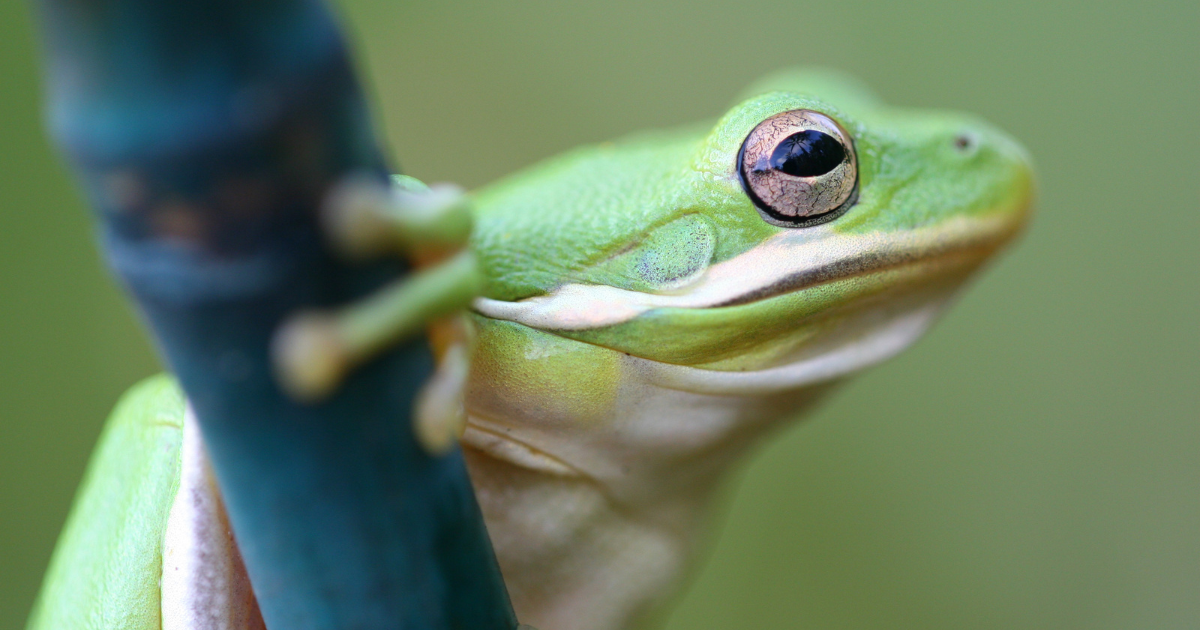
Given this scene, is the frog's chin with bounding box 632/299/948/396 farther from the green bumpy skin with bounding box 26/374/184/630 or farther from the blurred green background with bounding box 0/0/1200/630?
the blurred green background with bounding box 0/0/1200/630

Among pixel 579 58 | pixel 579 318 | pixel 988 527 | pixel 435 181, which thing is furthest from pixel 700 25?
pixel 579 318

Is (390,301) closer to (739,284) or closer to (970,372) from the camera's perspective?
(739,284)

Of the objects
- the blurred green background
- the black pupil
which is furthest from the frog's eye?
the blurred green background

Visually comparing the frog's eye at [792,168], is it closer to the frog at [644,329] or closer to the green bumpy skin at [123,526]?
the frog at [644,329]

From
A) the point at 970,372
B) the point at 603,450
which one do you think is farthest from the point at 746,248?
the point at 970,372

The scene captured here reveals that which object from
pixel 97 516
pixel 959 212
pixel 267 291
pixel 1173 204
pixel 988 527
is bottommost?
pixel 988 527

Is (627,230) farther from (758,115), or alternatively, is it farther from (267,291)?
(267,291)

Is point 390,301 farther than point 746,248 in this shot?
No
